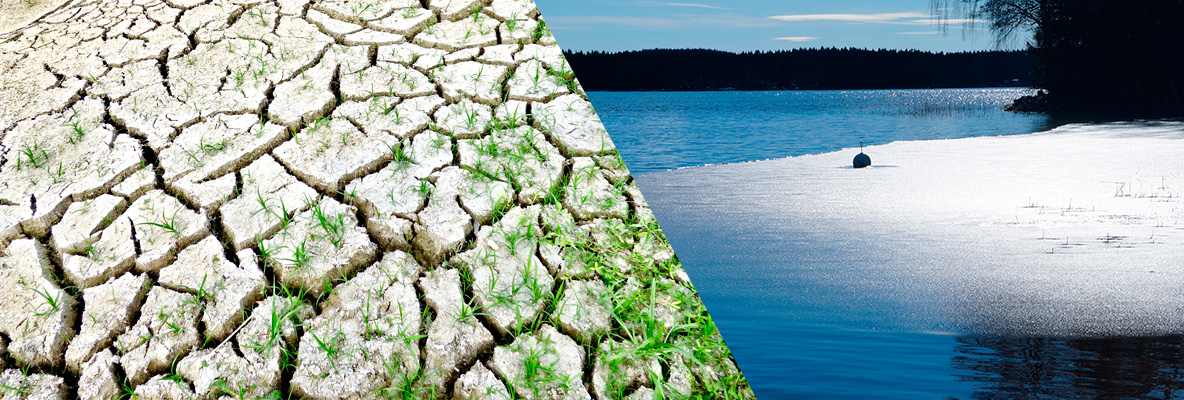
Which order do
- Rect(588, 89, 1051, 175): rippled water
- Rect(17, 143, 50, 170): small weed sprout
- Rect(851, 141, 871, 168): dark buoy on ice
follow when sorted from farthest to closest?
1. Rect(851, 141, 871, 168): dark buoy on ice
2. Rect(588, 89, 1051, 175): rippled water
3. Rect(17, 143, 50, 170): small weed sprout

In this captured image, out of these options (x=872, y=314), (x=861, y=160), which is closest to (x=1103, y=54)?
(x=872, y=314)

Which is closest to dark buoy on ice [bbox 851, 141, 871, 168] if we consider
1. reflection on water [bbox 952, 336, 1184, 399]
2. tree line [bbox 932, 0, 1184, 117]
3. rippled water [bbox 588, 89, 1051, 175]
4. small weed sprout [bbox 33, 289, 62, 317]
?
rippled water [bbox 588, 89, 1051, 175]

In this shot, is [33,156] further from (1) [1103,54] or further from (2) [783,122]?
(2) [783,122]

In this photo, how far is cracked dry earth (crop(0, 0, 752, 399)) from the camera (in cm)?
117

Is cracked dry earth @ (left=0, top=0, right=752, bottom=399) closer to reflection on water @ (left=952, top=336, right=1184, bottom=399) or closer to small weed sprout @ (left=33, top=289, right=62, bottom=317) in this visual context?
small weed sprout @ (left=33, top=289, right=62, bottom=317)

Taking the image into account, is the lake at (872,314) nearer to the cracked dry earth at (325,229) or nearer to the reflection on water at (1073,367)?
the reflection on water at (1073,367)

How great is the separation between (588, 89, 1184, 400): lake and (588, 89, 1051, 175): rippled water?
11mm

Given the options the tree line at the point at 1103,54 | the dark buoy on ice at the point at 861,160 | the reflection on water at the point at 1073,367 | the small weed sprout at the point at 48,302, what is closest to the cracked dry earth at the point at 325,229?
the small weed sprout at the point at 48,302

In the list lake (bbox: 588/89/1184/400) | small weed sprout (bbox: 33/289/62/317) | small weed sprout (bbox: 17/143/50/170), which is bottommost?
lake (bbox: 588/89/1184/400)

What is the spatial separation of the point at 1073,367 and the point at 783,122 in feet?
13.6

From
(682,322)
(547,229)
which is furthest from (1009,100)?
Answer: (547,229)

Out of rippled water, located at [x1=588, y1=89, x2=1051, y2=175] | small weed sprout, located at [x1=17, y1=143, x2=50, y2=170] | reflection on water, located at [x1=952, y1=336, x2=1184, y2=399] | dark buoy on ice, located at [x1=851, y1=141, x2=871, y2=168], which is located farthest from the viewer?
dark buoy on ice, located at [x1=851, y1=141, x2=871, y2=168]

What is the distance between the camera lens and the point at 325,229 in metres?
1.43

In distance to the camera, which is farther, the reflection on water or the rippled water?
the rippled water
